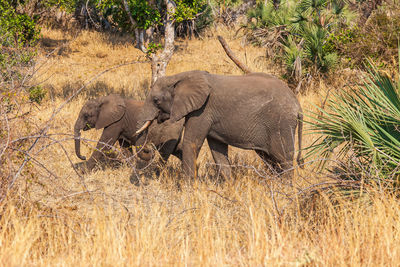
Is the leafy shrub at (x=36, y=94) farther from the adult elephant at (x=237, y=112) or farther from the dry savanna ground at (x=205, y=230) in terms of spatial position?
the adult elephant at (x=237, y=112)

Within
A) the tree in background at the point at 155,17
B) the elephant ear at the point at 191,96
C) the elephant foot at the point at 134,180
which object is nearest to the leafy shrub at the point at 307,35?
the tree in background at the point at 155,17

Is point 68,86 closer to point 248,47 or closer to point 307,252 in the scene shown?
point 248,47

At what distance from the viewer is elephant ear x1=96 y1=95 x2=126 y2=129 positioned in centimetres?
876

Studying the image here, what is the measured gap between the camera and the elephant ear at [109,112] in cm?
876

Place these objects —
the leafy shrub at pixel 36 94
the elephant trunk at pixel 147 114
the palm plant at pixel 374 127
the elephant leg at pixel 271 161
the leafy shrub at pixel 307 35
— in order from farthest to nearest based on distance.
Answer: the leafy shrub at pixel 307 35 → the leafy shrub at pixel 36 94 → the elephant trunk at pixel 147 114 → the elephant leg at pixel 271 161 → the palm plant at pixel 374 127

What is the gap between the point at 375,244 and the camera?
167 inches

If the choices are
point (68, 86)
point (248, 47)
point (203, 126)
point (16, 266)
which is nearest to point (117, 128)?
point (203, 126)

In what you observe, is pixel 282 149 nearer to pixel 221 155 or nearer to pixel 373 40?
pixel 221 155

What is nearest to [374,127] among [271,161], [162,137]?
[271,161]

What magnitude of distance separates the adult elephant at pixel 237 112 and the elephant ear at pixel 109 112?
5.66 feet

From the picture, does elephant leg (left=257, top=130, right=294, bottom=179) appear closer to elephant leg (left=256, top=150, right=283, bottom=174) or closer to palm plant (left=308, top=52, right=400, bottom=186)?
elephant leg (left=256, top=150, right=283, bottom=174)

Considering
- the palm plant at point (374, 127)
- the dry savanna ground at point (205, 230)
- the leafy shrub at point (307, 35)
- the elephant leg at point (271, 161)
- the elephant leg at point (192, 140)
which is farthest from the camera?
the leafy shrub at point (307, 35)

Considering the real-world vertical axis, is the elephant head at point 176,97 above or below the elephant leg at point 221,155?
above

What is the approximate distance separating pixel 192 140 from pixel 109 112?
222cm
